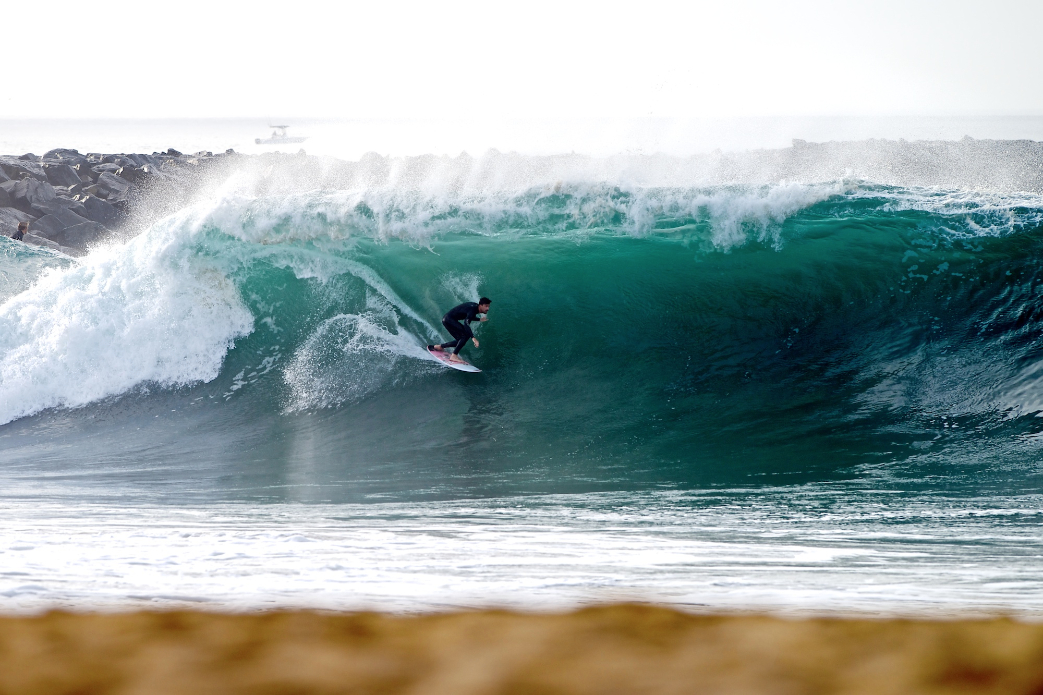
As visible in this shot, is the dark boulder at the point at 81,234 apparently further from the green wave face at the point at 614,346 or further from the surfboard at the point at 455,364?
the surfboard at the point at 455,364

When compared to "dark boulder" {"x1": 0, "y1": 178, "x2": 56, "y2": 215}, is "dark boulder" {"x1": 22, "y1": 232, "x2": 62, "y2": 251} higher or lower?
lower

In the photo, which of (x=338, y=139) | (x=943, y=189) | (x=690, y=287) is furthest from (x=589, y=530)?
(x=338, y=139)

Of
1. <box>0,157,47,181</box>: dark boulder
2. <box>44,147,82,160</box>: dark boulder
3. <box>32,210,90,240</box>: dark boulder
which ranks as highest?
<box>44,147,82,160</box>: dark boulder

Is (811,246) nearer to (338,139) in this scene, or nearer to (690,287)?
(690,287)

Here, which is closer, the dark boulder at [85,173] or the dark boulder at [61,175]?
the dark boulder at [61,175]

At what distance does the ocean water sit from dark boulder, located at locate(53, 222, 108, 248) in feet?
35.8

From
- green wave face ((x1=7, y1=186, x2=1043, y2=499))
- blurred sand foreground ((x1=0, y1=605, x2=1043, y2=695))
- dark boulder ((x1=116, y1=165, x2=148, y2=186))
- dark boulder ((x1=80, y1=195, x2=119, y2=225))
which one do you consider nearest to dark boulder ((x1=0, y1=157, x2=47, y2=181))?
dark boulder ((x1=116, y1=165, x2=148, y2=186))

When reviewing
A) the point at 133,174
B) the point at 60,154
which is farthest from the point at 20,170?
the point at 60,154

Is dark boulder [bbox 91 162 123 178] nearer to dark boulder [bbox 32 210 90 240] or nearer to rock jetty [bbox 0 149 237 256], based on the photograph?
rock jetty [bbox 0 149 237 256]

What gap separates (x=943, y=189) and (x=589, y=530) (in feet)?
27.4

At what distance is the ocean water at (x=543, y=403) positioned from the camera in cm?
346

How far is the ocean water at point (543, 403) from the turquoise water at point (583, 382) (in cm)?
4

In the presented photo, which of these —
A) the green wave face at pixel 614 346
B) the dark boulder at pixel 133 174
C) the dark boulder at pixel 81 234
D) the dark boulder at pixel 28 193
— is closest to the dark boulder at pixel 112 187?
the dark boulder at pixel 133 174

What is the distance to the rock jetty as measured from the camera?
2025 cm
